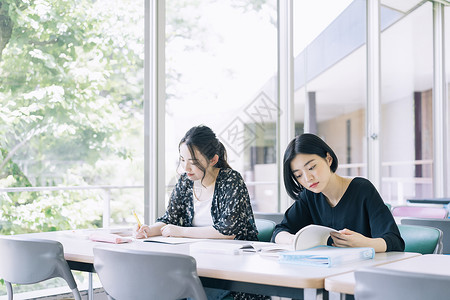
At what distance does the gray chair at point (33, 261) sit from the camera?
1.92 metres

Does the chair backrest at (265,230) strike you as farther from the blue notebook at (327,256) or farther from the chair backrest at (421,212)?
the chair backrest at (421,212)

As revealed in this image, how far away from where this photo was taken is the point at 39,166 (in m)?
4.49

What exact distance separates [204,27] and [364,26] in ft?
5.40

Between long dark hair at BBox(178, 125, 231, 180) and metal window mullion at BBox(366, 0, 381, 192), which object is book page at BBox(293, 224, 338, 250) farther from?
metal window mullion at BBox(366, 0, 381, 192)

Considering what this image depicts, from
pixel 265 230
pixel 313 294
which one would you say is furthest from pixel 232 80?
pixel 313 294

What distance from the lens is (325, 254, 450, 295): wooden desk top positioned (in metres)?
1.32

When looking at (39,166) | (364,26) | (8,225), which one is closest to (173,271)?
(8,225)

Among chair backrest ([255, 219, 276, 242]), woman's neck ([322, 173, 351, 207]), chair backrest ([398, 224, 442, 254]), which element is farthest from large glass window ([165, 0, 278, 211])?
chair backrest ([398, 224, 442, 254])

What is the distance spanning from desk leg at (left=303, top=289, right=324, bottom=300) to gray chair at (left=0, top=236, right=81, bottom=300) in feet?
3.20

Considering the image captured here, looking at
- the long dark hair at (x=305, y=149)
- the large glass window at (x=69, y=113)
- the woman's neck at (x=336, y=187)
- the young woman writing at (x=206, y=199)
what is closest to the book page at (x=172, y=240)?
the young woman writing at (x=206, y=199)

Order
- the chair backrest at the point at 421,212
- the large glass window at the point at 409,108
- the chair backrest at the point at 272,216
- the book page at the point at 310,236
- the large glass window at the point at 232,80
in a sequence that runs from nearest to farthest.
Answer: the book page at the point at 310,236 → the chair backrest at the point at 272,216 → the chair backrest at the point at 421,212 → the large glass window at the point at 232,80 → the large glass window at the point at 409,108

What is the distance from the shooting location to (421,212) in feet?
11.8

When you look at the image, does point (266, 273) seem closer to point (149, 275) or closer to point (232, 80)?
point (149, 275)

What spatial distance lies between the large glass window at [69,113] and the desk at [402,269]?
6.75 feet
